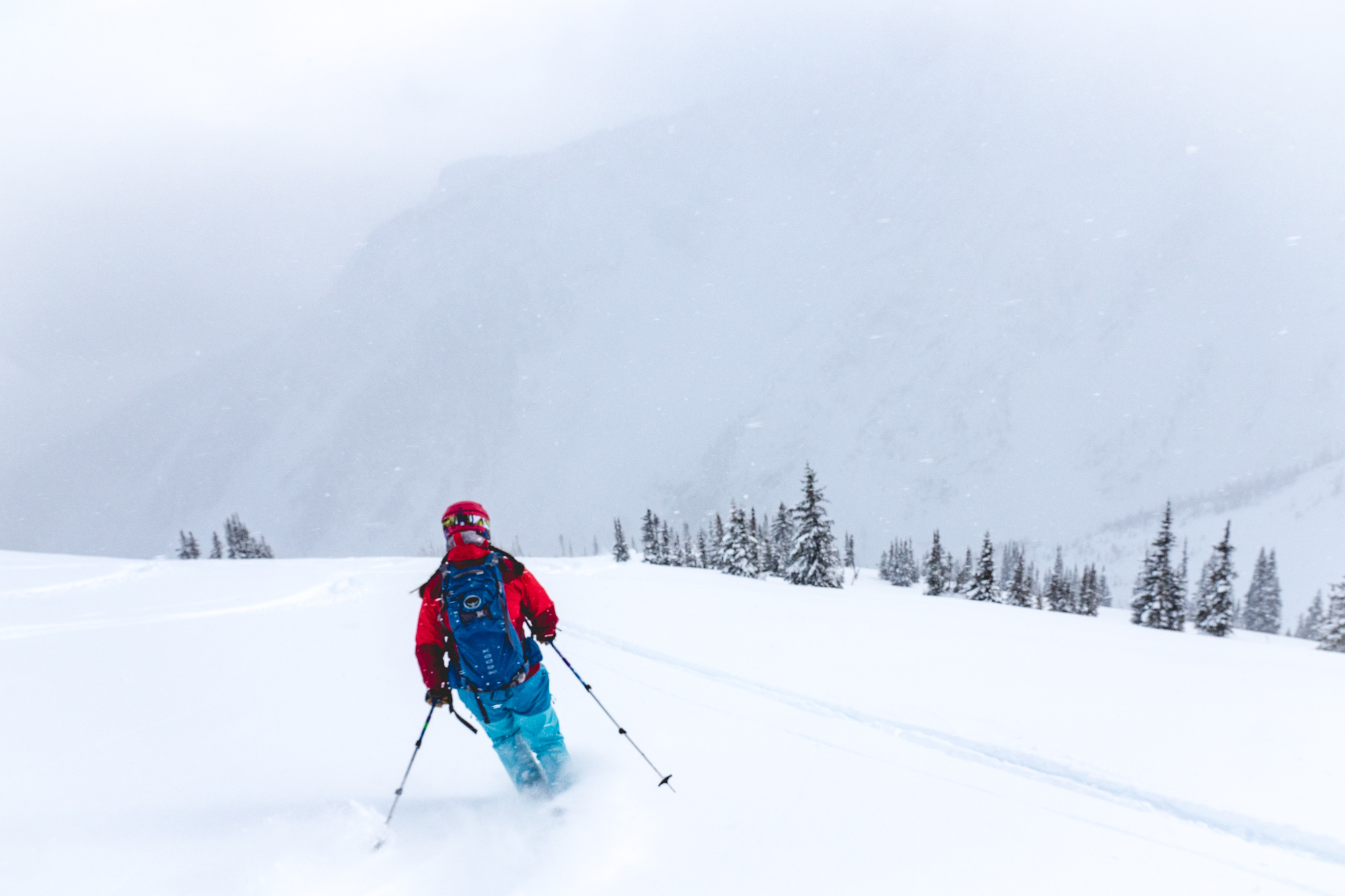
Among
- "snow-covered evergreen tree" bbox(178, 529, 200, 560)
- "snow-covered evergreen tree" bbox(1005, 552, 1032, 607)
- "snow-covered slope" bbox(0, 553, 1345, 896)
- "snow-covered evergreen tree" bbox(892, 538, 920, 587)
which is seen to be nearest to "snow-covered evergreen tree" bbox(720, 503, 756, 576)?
"snow-covered evergreen tree" bbox(1005, 552, 1032, 607)

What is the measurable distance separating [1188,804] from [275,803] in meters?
8.22

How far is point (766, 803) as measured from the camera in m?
4.62

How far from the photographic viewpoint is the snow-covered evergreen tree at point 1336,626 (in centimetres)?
2836

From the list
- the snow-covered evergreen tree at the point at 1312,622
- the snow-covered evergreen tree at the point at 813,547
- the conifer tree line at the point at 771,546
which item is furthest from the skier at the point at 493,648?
the snow-covered evergreen tree at the point at 1312,622

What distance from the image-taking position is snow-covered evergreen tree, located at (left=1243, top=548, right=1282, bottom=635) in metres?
69.8

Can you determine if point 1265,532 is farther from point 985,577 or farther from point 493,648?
point 493,648

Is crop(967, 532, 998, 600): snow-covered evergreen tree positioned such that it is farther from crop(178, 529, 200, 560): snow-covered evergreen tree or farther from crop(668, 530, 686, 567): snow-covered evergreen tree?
crop(178, 529, 200, 560): snow-covered evergreen tree

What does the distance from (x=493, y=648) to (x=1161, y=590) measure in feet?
146

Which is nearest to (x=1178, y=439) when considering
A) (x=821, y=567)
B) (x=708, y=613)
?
(x=821, y=567)

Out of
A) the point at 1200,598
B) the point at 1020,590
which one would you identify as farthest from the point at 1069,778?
the point at 1020,590

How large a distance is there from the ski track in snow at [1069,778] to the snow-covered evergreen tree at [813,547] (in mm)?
27184

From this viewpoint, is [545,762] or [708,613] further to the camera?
[708,613]

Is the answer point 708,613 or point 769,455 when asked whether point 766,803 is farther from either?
point 769,455

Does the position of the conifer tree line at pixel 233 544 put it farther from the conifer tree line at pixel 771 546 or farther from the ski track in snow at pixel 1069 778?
the ski track in snow at pixel 1069 778
